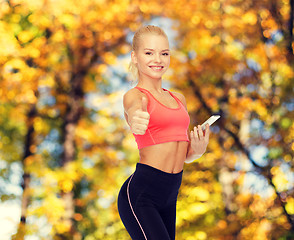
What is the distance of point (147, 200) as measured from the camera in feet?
7.90

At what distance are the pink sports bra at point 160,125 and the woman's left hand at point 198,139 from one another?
12 centimetres

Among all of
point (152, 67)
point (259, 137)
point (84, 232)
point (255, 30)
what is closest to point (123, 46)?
point (255, 30)

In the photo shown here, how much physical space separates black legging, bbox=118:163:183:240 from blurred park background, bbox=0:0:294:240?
404cm

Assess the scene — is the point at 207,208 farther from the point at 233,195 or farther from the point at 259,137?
the point at 259,137

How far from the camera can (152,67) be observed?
263 cm

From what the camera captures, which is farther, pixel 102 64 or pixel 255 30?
pixel 102 64

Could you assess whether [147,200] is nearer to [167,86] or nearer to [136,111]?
[136,111]

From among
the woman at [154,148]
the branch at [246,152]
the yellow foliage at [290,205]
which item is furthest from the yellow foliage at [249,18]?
the woman at [154,148]

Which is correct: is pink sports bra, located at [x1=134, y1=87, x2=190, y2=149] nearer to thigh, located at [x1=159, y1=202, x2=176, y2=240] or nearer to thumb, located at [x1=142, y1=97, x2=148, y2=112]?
thumb, located at [x1=142, y1=97, x2=148, y2=112]

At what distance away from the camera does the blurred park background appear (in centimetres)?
660

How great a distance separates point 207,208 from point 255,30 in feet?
11.9

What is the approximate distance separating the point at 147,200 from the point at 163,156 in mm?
285

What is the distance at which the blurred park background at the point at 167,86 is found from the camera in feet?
21.7

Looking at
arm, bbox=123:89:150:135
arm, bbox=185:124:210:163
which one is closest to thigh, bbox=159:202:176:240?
arm, bbox=185:124:210:163
